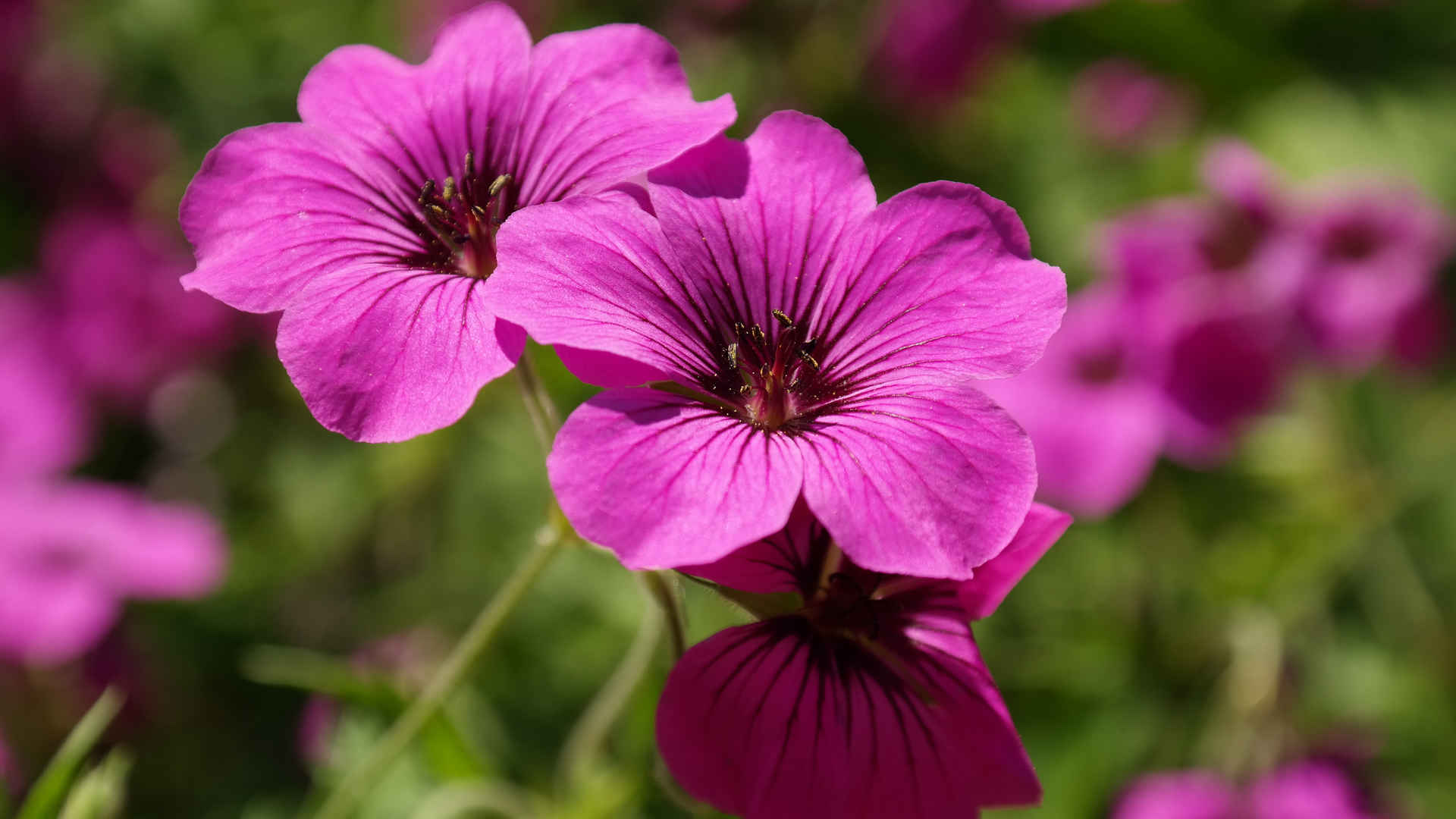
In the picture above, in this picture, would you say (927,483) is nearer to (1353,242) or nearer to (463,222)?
(463,222)

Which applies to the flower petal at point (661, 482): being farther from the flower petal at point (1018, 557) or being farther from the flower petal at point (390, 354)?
the flower petal at point (1018, 557)

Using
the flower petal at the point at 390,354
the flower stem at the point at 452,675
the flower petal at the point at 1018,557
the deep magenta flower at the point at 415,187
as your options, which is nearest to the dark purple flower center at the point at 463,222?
the deep magenta flower at the point at 415,187

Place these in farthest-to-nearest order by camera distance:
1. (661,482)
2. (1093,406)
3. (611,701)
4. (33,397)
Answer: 1. (33,397)
2. (1093,406)
3. (611,701)
4. (661,482)

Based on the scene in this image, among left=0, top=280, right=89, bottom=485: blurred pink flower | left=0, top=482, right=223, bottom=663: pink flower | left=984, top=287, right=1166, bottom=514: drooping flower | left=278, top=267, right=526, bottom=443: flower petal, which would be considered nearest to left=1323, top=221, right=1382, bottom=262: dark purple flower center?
left=984, top=287, right=1166, bottom=514: drooping flower

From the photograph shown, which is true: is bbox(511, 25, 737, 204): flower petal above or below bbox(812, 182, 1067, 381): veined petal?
above

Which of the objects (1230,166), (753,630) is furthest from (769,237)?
(1230,166)

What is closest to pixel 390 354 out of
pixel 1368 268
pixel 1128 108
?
pixel 1368 268

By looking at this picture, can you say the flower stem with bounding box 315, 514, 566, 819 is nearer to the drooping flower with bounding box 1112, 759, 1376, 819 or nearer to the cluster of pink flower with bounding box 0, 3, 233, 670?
the cluster of pink flower with bounding box 0, 3, 233, 670
